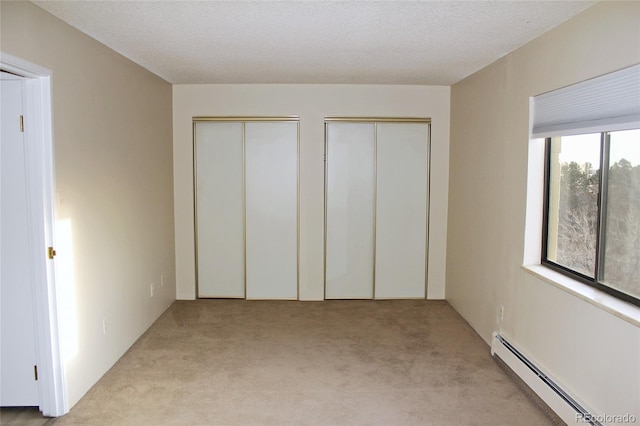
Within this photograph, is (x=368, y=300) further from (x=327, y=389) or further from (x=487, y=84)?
(x=487, y=84)

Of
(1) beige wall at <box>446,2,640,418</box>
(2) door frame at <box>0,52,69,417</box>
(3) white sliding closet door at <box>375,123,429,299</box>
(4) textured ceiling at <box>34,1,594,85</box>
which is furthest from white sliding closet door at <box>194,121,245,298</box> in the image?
(2) door frame at <box>0,52,69,417</box>

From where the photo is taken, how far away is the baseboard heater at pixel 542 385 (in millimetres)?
2492

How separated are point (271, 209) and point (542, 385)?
125 inches

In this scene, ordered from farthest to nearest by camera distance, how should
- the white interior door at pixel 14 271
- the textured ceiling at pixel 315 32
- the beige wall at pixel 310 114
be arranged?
the beige wall at pixel 310 114, the white interior door at pixel 14 271, the textured ceiling at pixel 315 32

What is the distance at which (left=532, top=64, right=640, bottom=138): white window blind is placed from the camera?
221cm

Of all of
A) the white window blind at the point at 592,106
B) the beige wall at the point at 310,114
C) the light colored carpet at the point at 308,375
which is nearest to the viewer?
the white window blind at the point at 592,106

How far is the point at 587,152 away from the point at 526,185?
0.48m

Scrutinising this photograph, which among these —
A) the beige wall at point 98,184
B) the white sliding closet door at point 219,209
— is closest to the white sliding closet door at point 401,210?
the white sliding closet door at point 219,209

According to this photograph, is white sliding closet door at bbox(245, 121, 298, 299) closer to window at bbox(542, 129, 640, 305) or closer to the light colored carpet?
the light colored carpet

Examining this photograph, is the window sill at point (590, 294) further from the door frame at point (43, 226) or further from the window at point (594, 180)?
the door frame at point (43, 226)

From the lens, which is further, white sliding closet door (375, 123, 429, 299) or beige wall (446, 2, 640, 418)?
white sliding closet door (375, 123, 429, 299)

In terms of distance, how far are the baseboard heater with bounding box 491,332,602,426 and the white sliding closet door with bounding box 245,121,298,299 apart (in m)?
2.40

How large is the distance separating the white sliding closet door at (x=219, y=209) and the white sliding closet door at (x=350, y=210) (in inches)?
39.6

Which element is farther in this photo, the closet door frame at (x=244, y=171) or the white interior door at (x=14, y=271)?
the closet door frame at (x=244, y=171)
